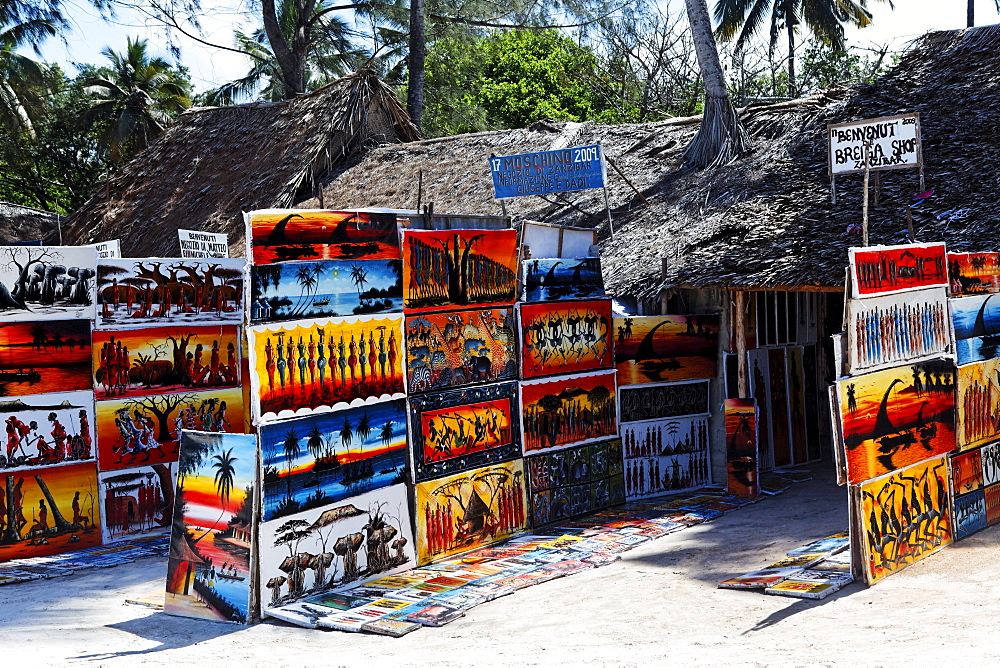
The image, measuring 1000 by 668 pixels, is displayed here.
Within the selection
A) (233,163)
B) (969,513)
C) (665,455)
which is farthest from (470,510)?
(233,163)

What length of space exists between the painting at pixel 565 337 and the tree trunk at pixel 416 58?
498 inches

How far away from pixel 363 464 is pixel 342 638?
153cm

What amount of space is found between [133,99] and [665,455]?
1020 inches

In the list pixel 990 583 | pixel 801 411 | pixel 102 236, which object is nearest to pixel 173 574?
pixel 990 583

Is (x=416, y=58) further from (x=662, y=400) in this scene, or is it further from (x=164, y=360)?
(x=164, y=360)

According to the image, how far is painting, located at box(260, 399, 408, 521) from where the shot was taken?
6895mm

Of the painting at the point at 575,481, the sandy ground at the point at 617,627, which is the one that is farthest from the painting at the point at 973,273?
the painting at the point at 575,481

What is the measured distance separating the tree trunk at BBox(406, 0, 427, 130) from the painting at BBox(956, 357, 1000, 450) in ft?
49.7

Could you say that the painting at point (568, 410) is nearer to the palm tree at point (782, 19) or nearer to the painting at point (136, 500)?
the painting at point (136, 500)

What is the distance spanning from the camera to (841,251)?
385 inches

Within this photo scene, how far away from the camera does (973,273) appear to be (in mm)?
8305

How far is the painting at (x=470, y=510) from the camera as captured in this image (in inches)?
318

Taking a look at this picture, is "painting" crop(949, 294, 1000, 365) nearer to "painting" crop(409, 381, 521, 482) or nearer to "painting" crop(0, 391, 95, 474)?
"painting" crop(409, 381, 521, 482)

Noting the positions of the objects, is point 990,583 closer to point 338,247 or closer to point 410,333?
point 410,333
